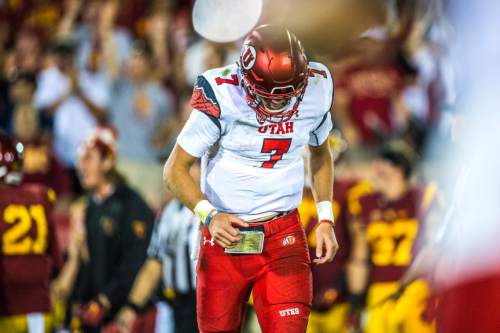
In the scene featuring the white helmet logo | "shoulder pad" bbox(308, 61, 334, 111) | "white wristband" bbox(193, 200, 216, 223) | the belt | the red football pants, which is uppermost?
the white helmet logo

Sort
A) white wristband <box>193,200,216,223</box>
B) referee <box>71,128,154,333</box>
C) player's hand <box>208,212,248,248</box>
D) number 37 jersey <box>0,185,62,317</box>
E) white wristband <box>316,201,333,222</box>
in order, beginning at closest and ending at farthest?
1. player's hand <box>208,212,248,248</box>
2. white wristband <box>193,200,216,223</box>
3. white wristband <box>316,201,333,222</box>
4. number 37 jersey <box>0,185,62,317</box>
5. referee <box>71,128,154,333</box>

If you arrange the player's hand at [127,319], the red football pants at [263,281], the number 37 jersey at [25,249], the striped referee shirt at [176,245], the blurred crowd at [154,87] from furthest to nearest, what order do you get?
1. the blurred crowd at [154,87]
2. the player's hand at [127,319]
3. the striped referee shirt at [176,245]
4. the number 37 jersey at [25,249]
5. the red football pants at [263,281]

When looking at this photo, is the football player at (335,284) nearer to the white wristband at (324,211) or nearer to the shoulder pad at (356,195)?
the shoulder pad at (356,195)

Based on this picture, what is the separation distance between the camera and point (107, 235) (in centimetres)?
843

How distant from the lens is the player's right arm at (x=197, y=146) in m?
4.90

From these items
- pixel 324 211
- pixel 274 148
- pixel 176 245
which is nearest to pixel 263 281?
pixel 324 211

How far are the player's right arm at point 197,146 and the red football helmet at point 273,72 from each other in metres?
0.18

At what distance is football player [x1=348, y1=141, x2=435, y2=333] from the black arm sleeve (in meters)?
1.67

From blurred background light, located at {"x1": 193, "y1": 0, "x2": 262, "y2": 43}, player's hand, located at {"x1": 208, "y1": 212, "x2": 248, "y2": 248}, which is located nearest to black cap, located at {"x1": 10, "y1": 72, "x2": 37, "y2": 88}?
blurred background light, located at {"x1": 193, "y1": 0, "x2": 262, "y2": 43}

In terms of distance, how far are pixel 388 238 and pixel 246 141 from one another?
3.92 metres

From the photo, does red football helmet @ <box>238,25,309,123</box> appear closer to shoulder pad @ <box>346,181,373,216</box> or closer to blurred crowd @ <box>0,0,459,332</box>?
shoulder pad @ <box>346,181,373,216</box>

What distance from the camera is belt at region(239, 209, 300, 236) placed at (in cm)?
508

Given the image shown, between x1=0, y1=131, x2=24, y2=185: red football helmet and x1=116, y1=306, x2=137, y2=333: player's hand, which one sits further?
x1=116, y1=306, x2=137, y2=333: player's hand

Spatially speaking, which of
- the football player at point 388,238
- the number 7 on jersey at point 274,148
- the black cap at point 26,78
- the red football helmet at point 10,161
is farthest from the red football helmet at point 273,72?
the black cap at point 26,78
